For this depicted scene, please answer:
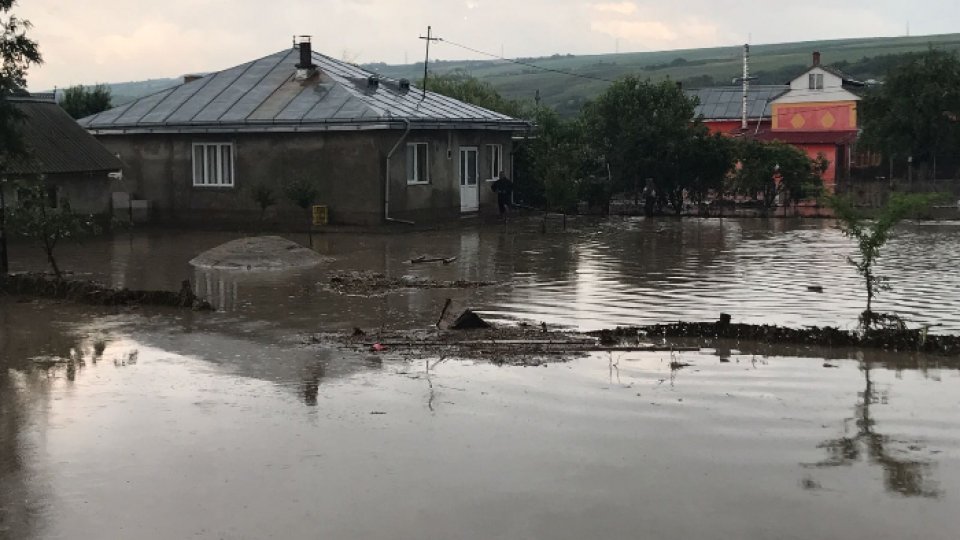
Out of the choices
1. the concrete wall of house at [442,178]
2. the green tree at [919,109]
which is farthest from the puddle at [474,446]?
the green tree at [919,109]

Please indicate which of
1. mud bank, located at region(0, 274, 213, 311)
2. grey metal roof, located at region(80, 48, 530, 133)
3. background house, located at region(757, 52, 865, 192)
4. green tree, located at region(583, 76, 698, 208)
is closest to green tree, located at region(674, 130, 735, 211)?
green tree, located at region(583, 76, 698, 208)

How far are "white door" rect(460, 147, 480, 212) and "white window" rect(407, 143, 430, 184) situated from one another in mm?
2411

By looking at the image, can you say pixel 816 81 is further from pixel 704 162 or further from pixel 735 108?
pixel 704 162

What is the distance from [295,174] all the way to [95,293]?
14488 mm

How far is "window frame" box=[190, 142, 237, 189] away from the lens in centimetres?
3247

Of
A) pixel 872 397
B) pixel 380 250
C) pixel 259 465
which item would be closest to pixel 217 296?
pixel 380 250

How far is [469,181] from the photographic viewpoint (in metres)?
35.5

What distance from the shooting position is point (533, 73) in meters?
195

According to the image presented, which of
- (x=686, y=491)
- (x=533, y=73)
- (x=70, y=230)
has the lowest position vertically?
(x=686, y=491)

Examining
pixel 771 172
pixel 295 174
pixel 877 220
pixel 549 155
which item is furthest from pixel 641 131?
pixel 877 220

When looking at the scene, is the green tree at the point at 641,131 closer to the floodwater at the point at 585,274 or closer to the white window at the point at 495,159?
the white window at the point at 495,159

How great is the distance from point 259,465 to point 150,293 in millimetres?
9213

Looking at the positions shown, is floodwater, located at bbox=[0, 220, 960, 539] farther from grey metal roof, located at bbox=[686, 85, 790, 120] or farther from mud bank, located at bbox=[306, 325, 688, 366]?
grey metal roof, located at bbox=[686, 85, 790, 120]

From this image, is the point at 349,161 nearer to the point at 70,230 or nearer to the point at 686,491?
the point at 70,230
